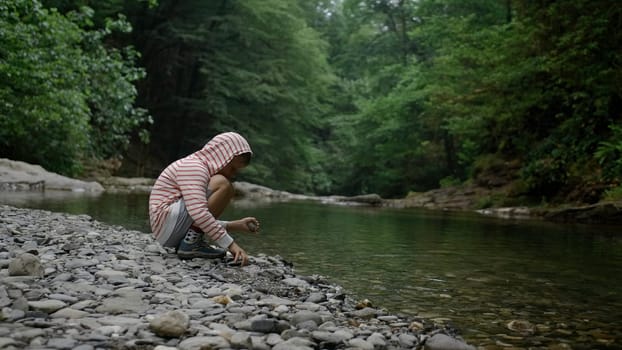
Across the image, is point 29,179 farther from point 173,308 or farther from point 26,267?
point 173,308

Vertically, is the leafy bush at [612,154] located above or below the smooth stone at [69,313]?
above

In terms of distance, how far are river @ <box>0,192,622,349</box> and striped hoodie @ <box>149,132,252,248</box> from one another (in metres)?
0.97

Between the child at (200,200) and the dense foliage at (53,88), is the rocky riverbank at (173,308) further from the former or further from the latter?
the dense foliage at (53,88)

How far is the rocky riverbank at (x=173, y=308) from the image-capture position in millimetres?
2215

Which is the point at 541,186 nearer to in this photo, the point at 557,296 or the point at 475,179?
the point at 475,179

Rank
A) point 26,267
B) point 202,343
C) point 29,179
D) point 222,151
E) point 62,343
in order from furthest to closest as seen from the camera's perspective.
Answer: point 29,179
point 222,151
point 26,267
point 202,343
point 62,343

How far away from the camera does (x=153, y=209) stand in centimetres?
425

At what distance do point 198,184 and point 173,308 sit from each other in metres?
1.38

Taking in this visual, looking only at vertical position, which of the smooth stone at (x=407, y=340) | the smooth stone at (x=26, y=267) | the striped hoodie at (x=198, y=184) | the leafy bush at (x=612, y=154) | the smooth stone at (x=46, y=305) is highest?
the leafy bush at (x=612, y=154)

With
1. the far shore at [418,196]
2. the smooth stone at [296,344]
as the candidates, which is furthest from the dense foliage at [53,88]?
the smooth stone at [296,344]

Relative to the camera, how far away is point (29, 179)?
13.3 metres

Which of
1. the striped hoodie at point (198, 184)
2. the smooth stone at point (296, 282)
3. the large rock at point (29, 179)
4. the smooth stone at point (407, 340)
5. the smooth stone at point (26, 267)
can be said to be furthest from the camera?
the large rock at point (29, 179)

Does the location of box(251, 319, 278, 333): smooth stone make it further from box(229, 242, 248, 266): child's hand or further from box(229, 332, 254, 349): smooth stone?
box(229, 242, 248, 266): child's hand

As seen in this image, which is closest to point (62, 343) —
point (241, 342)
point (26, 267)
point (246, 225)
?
point (241, 342)
